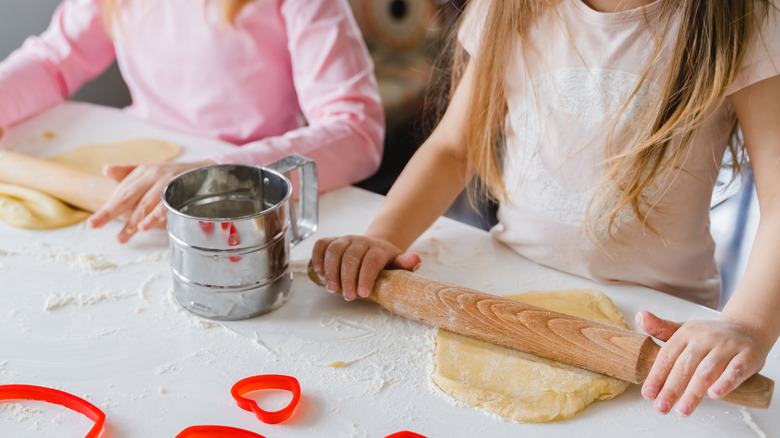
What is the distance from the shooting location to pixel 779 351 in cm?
71

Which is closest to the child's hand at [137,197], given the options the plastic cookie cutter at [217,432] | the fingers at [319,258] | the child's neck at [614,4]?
the fingers at [319,258]

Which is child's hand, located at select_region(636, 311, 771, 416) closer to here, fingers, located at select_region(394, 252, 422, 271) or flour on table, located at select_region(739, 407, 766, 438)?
flour on table, located at select_region(739, 407, 766, 438)

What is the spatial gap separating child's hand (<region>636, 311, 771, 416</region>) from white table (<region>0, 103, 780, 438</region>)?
0.10ft

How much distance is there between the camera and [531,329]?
26.5 inches

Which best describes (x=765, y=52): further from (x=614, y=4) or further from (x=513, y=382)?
(x=513, y=382)

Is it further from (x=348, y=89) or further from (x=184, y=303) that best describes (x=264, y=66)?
(x=184, y=303)

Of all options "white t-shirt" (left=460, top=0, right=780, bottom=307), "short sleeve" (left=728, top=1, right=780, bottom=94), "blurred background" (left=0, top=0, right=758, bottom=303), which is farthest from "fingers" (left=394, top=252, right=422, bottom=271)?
"blurred background" (left=0, top=0, right=758, bottom=303)

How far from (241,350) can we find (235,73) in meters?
0.70

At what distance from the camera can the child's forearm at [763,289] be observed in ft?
2.16

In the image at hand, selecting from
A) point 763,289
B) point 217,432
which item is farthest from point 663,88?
point 217,432

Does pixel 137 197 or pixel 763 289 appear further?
pixel 137 197

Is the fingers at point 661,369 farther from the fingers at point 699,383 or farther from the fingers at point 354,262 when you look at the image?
the fingers at point 354,262

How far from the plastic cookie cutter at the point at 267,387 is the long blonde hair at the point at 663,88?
0.42 m

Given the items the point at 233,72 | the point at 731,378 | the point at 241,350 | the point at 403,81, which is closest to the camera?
the point at 731,378
